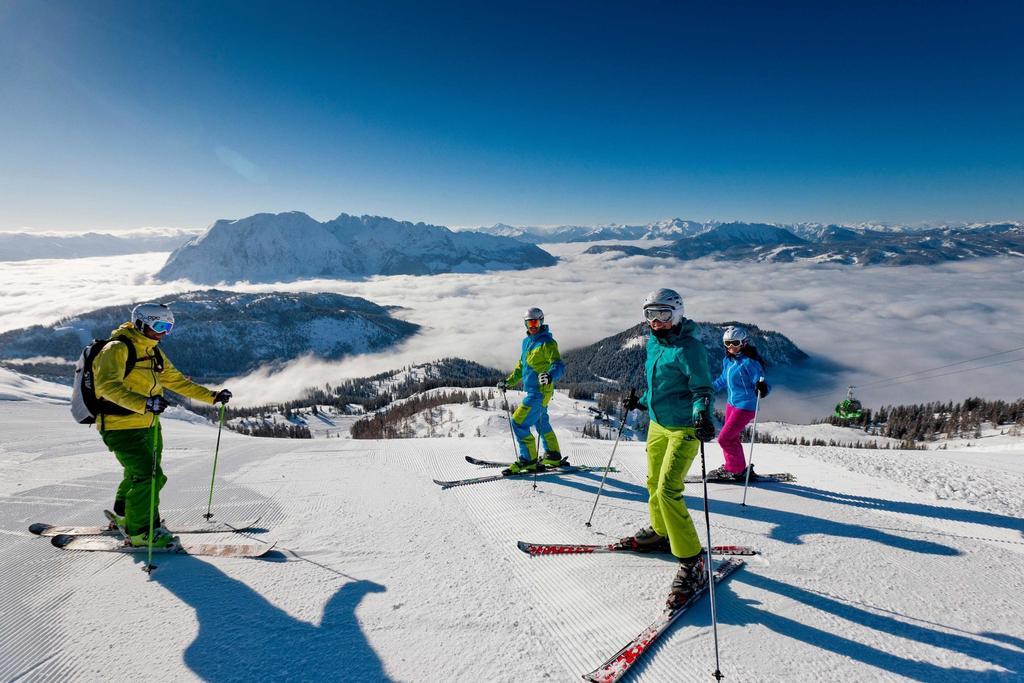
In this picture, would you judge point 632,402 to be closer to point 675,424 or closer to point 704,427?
point 675,424

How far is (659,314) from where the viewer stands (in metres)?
4.70

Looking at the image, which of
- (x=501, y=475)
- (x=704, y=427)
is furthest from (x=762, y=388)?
(x=501, y=475)

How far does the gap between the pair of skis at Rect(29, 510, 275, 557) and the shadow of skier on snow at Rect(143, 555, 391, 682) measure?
49 cm

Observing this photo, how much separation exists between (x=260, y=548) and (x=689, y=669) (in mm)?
4563

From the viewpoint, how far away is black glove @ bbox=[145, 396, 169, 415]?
16.8 ft

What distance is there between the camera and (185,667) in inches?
133

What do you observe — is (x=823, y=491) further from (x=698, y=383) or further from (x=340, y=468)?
(x=340, y=468)

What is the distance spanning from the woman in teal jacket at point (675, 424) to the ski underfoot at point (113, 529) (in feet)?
16.8

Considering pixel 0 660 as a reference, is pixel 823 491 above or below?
below

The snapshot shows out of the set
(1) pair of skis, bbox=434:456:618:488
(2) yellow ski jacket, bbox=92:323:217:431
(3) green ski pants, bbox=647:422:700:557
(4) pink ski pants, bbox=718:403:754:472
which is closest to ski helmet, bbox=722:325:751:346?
(4) pink ski pants, bbox=718:403:754:472

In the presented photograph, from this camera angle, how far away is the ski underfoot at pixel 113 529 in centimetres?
545

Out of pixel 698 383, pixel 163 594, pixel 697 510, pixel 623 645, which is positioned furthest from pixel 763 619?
pixel 163 594

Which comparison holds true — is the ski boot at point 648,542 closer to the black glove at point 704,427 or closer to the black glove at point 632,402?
the black glove at point 632,402

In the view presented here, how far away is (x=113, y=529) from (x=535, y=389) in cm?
638
